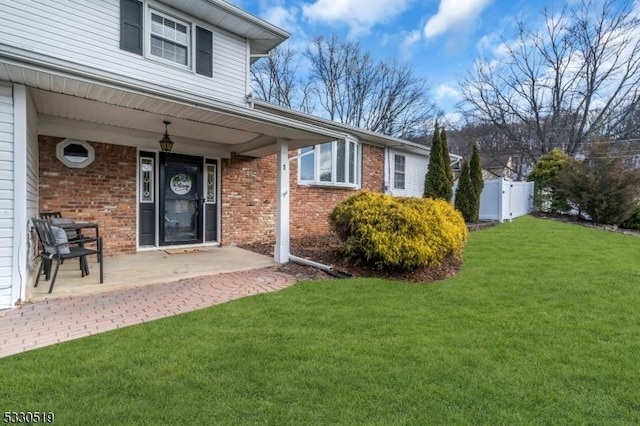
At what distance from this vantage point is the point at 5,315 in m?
3.80

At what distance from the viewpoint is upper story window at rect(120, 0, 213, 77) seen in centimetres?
743

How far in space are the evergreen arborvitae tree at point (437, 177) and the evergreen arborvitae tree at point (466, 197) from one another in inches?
43.8

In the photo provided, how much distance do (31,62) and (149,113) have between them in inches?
76.4

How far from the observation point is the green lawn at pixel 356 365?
7.28ft

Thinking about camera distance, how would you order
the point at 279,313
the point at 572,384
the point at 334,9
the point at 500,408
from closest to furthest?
the point at 500,408 → the point at 572,384 → the point at 279,313 → the point at 334,9

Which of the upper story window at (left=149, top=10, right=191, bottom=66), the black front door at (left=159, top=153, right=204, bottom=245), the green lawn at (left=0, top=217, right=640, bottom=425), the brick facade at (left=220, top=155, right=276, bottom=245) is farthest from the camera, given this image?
the brick facade at (left=220, top=155, right=276, bottom=245)

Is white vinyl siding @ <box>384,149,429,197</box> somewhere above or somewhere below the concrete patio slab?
above

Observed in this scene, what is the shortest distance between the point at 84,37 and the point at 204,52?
2.42 meters

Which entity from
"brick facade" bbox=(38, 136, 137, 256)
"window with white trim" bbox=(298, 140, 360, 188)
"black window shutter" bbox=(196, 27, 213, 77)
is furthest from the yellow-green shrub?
"black window shutter" bbox=(196, 27, 213, 77)

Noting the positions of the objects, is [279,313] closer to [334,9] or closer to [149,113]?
[149,113]

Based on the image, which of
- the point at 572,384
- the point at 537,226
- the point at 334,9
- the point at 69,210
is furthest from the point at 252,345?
the point at 334,9

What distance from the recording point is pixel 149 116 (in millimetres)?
5852

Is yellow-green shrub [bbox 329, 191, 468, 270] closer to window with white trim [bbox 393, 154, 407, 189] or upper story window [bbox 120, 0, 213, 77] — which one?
upper story window [bbox 120, 0, 213, 77]

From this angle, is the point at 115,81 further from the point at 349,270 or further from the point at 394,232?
the point at 394,232
